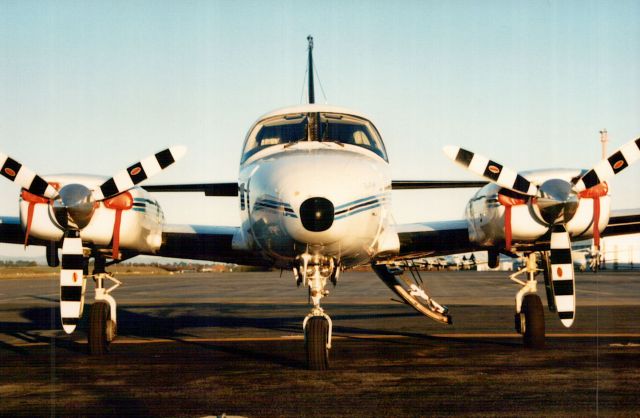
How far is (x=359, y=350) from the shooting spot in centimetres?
1048

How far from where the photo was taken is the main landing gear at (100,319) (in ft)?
34.2

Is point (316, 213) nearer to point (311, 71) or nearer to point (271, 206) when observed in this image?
point (271, 206)

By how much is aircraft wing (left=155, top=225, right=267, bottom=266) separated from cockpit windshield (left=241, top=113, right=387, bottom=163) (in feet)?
7.00

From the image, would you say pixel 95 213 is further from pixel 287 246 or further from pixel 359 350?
pixel 359 350

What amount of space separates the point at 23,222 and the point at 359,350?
5.43 m

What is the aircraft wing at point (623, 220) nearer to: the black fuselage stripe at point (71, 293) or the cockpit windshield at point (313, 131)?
the cockpit windshield at point (313, 131)

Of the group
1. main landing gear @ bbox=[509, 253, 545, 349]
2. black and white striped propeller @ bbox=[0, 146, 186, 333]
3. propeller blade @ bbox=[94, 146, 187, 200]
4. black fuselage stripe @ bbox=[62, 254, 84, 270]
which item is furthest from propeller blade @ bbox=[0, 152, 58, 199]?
main landing gear @ bbox=[509, 253, 545, 349]

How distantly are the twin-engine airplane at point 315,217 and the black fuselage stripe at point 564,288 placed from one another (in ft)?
0.05

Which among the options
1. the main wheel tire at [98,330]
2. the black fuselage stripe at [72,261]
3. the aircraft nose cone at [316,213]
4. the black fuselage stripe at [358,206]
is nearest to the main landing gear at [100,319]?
the main wheel tire at [98,330]

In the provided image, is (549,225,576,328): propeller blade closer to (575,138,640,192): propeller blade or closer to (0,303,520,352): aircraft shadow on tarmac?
(575,138,640,192): propeller blade

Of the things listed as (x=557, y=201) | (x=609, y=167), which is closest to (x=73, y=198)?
(x=557, y=201)

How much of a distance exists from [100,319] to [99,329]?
8.2 inches

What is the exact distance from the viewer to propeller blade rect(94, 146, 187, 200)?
9.61 meters

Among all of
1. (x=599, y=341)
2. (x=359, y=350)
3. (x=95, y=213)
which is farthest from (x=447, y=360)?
(x=95, y=213)
